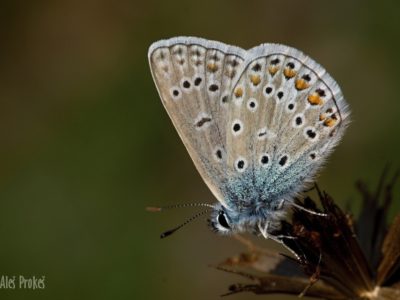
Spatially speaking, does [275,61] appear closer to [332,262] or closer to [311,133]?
[311,133]

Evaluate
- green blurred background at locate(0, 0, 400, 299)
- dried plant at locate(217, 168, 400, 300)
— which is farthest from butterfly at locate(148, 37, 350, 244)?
green blurred background at locate(0, 0, 400, 299)

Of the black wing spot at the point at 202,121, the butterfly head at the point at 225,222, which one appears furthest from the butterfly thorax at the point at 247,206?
the black wing spot at the point at 202,121

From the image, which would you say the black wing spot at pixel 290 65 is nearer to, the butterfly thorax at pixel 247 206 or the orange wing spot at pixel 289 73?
the orange wing spot at pixel 289 73

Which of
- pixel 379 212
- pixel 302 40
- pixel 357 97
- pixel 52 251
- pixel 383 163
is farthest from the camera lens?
pixel 302 40

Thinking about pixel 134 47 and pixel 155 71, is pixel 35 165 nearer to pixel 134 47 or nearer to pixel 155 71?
pixel 134 47

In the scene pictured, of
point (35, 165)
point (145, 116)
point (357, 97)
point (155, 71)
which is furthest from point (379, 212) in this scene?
point (35, 165)

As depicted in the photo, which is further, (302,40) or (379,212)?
(302,40)

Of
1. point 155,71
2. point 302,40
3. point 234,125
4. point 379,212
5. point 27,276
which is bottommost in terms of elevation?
point 27,276
